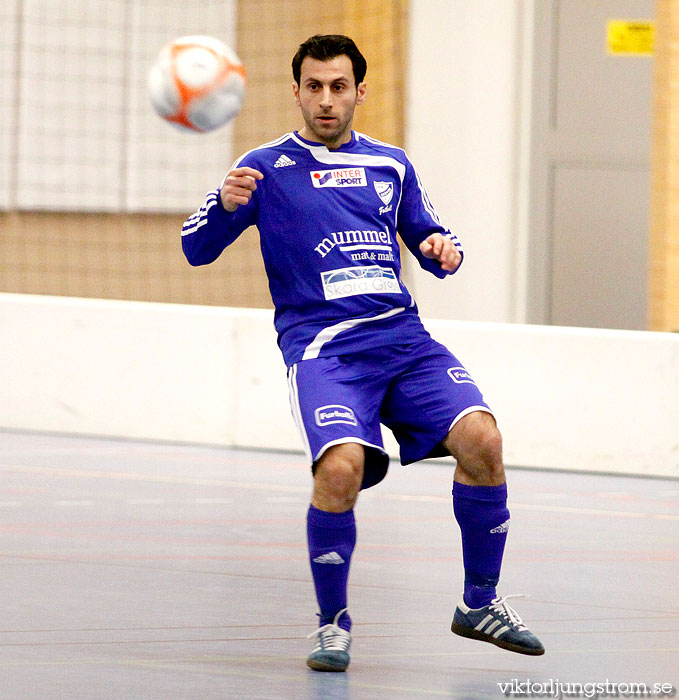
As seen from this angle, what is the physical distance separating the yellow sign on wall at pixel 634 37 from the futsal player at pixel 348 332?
7881mm

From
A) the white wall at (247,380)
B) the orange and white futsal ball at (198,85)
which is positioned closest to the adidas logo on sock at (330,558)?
the orange and white futsal ball at (198,85)

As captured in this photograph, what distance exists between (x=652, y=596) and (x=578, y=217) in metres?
7.40

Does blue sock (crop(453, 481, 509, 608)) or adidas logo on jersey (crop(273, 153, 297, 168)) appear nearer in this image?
blue sock (crop(453, 481, 509, 608))

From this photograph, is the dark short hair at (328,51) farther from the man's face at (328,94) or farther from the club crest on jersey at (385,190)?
the club crest on jersey at (385,190)

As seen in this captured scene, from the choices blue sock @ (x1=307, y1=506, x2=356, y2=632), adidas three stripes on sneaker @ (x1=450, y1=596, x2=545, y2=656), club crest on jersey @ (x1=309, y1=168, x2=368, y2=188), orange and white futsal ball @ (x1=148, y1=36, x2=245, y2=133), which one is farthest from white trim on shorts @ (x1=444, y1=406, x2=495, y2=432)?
orange and white futsal ball @ (x1=148, y1=36, x2=245, y2=133)

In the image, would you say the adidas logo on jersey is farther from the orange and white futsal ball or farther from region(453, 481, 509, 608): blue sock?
region(453, 481, 509, 608): blue sock

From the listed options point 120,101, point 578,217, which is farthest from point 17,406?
point 578,217

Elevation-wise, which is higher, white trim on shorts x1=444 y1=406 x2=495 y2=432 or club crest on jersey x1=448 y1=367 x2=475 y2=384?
club crest on jersey x1=448 y1=367 x2=475 y2=384

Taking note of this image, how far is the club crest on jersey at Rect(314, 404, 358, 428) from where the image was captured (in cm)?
391

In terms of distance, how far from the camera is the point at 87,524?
244 inches

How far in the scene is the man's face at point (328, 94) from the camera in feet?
13.5

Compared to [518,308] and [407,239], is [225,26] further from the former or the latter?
[407,239]

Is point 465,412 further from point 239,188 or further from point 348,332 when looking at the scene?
point 239,188

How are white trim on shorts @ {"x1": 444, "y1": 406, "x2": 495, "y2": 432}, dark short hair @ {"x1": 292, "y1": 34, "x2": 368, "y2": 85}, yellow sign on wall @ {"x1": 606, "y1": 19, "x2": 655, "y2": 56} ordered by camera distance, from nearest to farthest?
1. white trim on shorts @ {"x1": 444, "y1": 406, "x2": 495, "y2": 432}
2. dark short hair @ {"x1": 292, "y1": 34, "x2": 368, "y2": 85}
3. yellow sign on wall @ {"x1": 606, "y1": 19, "x2": 655, "y2": 56}
